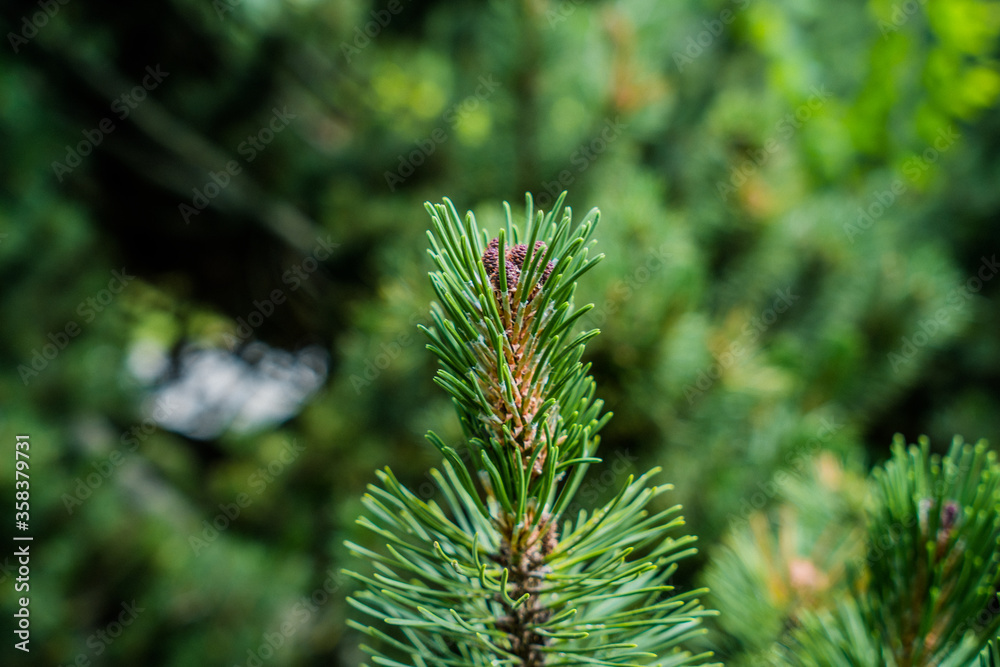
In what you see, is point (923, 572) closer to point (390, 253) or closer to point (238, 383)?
point (390, 253)

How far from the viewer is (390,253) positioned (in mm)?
960

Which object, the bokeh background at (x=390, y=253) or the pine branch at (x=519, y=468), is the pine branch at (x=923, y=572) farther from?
the bokeh background at (x=390, y=253)

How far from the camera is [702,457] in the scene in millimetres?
615

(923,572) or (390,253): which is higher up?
(390,253)

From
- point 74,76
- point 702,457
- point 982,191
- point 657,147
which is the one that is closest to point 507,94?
point 657,147

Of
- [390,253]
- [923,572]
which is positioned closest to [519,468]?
[923,572]

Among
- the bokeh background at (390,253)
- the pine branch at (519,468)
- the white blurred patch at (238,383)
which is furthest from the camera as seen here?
the white blurred patch at (238,383)

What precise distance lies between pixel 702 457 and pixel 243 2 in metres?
0.98

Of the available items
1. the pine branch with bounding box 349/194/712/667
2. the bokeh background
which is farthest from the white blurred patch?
the pine branch with bounding box 349/194/712/667

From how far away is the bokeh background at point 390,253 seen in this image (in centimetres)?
74

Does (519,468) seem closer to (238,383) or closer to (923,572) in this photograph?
(923,572)

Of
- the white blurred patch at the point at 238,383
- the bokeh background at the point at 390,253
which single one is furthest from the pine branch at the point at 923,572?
the white blurred patch at the point at 238,383

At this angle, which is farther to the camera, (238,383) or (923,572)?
(238,383)

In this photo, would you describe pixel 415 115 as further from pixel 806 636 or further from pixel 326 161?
pixel 806 636
